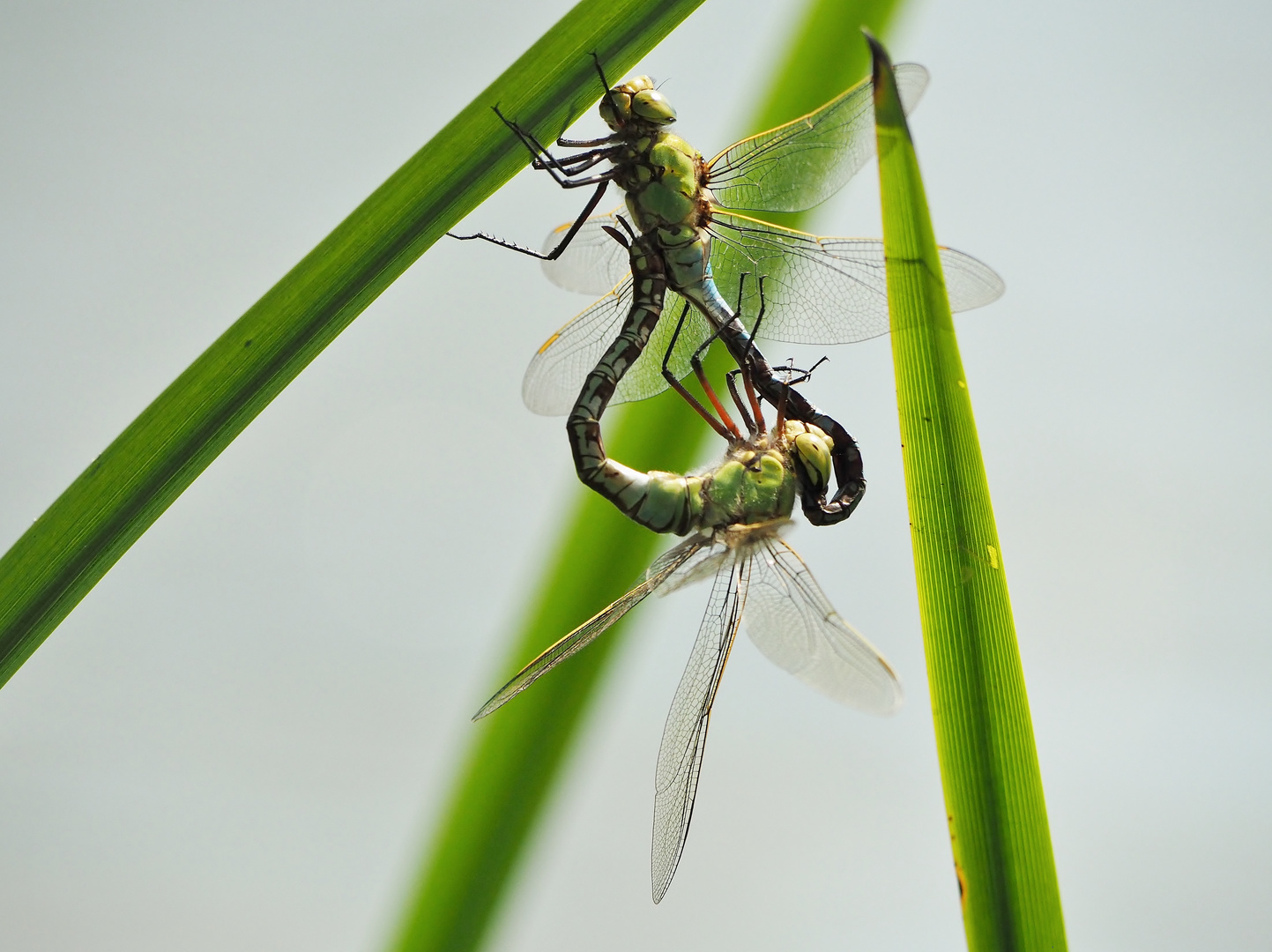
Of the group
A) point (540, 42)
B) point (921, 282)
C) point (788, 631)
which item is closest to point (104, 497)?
point (540, 42)

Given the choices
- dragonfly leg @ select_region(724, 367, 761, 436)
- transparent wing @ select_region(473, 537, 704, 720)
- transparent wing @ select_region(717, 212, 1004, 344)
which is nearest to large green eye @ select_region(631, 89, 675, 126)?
transparent wing @ select_region(717, 212, 1004, 344)

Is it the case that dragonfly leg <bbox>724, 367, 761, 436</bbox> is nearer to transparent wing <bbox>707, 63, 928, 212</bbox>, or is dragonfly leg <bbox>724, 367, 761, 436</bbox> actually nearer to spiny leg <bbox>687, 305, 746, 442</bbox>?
spiny leg <bbox>687, 305, 746, 442</bbox>

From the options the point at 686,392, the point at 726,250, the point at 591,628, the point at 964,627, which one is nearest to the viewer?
the point at 964,627

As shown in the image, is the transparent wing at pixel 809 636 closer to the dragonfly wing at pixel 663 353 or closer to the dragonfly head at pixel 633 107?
the dragonfly wing at pixel 663 353

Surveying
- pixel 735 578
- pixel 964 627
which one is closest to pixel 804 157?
pixel 735 578

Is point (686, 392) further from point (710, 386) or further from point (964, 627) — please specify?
point (964, 627)
